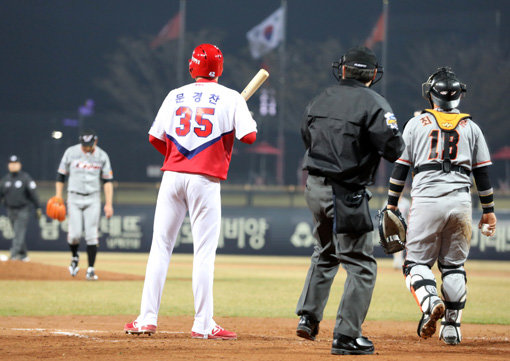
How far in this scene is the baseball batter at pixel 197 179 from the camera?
20.9 feet

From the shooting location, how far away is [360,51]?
600cm

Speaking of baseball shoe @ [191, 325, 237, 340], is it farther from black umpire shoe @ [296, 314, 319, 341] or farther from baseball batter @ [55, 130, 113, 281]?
baseball batter @ [55, 130, 113, 281]

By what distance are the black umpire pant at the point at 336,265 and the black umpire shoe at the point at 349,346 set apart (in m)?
0.04

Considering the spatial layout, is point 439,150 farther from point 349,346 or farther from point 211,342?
point 211,342

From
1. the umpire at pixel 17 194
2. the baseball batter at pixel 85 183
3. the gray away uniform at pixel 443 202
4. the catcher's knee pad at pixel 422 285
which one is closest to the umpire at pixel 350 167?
the catcher's knee pad at pixel 422 285

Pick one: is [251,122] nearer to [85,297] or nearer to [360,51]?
[360,51]

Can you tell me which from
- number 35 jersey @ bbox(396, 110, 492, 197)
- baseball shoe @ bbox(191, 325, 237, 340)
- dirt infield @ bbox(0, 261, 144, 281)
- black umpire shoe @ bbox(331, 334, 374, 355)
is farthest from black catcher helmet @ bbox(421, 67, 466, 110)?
dirt infield @ bbox(0, 261, 144, 281)

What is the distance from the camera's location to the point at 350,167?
5672mm

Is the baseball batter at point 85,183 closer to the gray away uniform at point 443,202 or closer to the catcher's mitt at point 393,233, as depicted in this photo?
the gray away uniform at point 443,202

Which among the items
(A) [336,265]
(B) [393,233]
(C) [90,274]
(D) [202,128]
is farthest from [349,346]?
(C) [90,274]

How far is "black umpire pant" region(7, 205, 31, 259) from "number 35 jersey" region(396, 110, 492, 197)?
13.0 meters

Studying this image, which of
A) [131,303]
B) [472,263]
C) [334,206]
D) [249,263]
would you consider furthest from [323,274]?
[472,263]

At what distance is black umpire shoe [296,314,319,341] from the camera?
6125 millimetres

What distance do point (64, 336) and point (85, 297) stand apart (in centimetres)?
463
